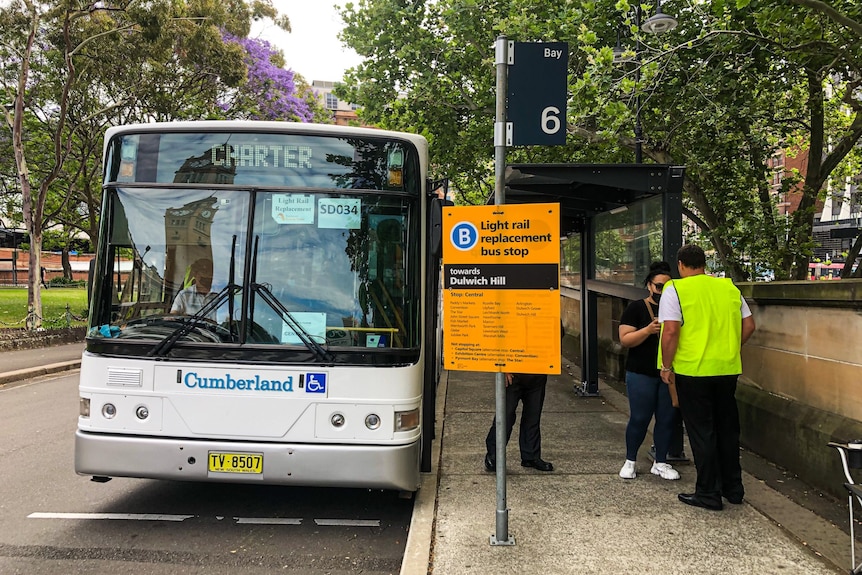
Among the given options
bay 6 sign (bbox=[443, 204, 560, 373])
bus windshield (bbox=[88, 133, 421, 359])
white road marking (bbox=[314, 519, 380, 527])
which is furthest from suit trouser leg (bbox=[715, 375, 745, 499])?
white road marking (bbox=[314, 519, 380, 527])

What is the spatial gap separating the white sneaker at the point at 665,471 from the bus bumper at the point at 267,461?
Answer: 7.54ft

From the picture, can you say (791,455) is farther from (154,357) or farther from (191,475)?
(154,357)

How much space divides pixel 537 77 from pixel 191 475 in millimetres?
3510

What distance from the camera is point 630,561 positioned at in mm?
3713

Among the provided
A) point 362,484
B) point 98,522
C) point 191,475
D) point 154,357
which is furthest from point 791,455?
point 98,522

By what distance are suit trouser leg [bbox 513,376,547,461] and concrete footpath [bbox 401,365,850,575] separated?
0.62ft

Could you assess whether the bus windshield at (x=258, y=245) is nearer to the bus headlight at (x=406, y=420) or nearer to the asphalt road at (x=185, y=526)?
the bus headlight at (x=406, y=420)

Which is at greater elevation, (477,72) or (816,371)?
(477,72)

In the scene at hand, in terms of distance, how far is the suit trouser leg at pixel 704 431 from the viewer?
447 centimetres

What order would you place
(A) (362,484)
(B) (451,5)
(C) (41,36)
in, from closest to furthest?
(A) (362,484)
(B) (451,5)
(C) (41,36)

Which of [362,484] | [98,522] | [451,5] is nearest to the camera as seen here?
[362,484]

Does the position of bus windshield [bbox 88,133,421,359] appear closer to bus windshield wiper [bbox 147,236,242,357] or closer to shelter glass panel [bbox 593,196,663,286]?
bus windshield wiper [bbox 147,236,242,357]

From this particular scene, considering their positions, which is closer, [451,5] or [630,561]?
[630,561]

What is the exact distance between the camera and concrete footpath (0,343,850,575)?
3689mm
